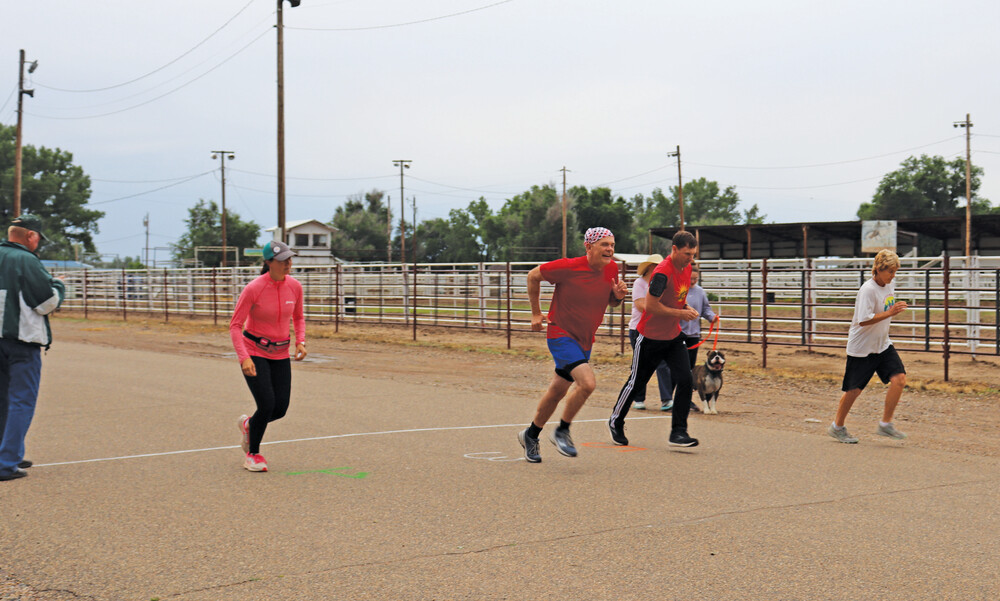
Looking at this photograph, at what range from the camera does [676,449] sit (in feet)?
27.1

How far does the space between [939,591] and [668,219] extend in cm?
13744

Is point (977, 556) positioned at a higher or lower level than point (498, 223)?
lower

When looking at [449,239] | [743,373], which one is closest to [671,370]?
[743,373]

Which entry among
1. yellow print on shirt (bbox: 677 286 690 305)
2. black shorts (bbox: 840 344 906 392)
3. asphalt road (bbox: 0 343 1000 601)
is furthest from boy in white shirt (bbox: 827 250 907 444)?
yellow print on shirt (bbox: 677 286 690 305)

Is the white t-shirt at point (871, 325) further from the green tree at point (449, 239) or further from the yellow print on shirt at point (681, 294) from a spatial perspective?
the green tree at point (449, 239)

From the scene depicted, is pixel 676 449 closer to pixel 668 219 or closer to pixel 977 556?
pixel 977 556

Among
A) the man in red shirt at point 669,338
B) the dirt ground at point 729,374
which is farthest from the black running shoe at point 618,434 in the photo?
the dirt ground at point 729,374

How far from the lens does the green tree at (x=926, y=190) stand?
8388 centimetres

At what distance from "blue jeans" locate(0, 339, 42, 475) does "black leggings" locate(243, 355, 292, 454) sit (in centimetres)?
162

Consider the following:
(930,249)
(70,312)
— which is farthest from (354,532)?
(930,249)

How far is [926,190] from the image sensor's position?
3356 inches

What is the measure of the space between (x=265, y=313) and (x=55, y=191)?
95549 millimetres

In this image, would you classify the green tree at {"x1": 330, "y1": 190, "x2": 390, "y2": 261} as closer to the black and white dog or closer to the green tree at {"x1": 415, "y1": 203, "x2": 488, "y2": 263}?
the green tree at {"x1": 415, "y1": 203, "x2": 488, "y2": 263}

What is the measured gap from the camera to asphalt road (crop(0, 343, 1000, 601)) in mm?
4477
